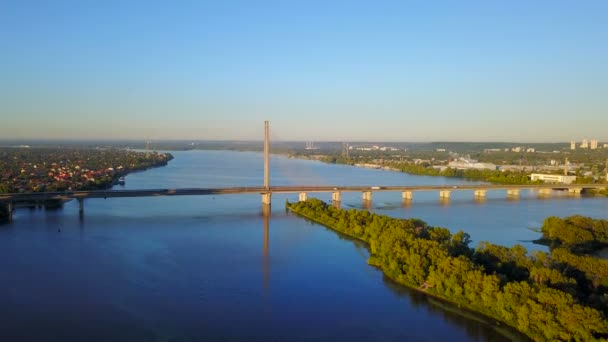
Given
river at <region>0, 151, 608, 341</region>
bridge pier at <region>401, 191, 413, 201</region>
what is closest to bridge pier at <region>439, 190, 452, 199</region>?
bridge pier at <region>401, 191, 413, 201</region>

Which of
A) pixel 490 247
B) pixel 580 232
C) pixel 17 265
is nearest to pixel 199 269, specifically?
pixel 17 265

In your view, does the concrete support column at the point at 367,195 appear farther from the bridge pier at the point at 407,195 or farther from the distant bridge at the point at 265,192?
the bridge pier at the point at 407,195

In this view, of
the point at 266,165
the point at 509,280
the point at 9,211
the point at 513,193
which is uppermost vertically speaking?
the point at 266,165

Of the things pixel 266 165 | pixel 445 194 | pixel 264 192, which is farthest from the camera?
pixel 445 194

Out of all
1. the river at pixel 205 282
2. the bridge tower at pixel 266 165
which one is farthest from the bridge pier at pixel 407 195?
the bridge tower at pixel 266 165

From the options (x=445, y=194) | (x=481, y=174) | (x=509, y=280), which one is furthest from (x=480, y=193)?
(x=509, y=280)

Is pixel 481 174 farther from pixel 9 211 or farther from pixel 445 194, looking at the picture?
pixel 9 211

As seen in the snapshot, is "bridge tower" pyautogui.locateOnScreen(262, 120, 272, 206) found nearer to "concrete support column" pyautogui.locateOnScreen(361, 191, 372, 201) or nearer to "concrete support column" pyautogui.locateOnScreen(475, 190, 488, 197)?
"concrete support column" pyautogui.locateOnScreen(361, 191, 372, 201)
